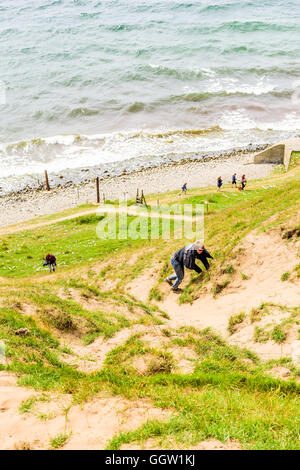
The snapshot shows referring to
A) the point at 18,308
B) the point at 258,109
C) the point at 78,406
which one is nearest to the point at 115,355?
the point at 78,406

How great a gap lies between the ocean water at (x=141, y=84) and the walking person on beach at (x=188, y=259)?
41983 millimetres

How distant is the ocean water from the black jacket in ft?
138

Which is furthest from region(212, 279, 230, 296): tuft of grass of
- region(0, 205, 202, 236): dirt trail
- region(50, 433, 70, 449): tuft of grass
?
region(0, 205, 202, 236): dirt trail

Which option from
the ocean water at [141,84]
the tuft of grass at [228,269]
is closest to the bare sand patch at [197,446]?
the tuft of grass at [228,269]

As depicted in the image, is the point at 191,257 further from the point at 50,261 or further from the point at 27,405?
the point at 50,261

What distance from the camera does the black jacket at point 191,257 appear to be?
13164mm

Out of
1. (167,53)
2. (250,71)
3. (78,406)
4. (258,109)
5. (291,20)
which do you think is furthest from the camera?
(291,20)

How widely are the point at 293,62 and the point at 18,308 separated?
105m

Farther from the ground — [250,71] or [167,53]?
[167,53]

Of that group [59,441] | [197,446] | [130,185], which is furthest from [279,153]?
[59,441]

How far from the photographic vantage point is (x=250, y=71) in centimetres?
8562

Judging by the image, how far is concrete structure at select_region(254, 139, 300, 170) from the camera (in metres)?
44.3

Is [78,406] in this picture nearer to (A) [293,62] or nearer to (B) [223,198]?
(B) [223,198]

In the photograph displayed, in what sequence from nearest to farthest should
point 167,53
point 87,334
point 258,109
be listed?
point 87,334
point 258,109
point 167,53
